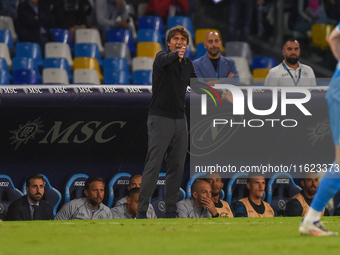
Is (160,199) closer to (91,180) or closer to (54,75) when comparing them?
(91,180)

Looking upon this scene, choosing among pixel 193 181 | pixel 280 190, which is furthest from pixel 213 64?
pixel 280 190

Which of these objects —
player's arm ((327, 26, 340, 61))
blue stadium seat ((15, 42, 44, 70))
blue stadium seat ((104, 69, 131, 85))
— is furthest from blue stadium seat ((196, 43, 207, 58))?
player's arm ((327, 26, 340, 61))

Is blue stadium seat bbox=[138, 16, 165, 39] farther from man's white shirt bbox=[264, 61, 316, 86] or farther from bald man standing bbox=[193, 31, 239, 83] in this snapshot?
man's white shirt bbox=[264, 61, 316, 86]

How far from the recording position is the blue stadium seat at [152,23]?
12303mm

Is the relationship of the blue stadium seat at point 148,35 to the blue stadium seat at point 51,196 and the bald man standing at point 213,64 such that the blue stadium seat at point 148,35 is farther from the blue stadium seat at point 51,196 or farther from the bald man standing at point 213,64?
the blue stadium seat at point 51,196

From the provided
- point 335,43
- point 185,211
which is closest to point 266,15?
point 185,211

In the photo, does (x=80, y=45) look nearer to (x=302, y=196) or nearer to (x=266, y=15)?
(x=266, y=15)

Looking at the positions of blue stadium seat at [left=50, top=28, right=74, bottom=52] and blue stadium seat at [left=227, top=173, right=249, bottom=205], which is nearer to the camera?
blue stadium seat at [left=227, top=173, right=249, bottom=205]

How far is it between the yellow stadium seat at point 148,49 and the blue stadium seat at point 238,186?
404 cm

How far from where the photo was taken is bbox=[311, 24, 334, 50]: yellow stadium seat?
13078 mm

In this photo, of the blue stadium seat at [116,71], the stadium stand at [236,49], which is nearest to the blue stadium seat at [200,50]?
the stadium stand at [236,49]

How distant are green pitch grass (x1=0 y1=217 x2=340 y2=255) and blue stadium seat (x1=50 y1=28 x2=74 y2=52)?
20.3ft

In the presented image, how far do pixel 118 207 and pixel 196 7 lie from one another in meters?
6.56

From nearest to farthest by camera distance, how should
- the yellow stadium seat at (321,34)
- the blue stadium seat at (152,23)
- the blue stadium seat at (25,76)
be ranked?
the blue stadium seat at (25,76) → the blue stadium seat at (152,23) → the yellow stadium seat at (321,34)
